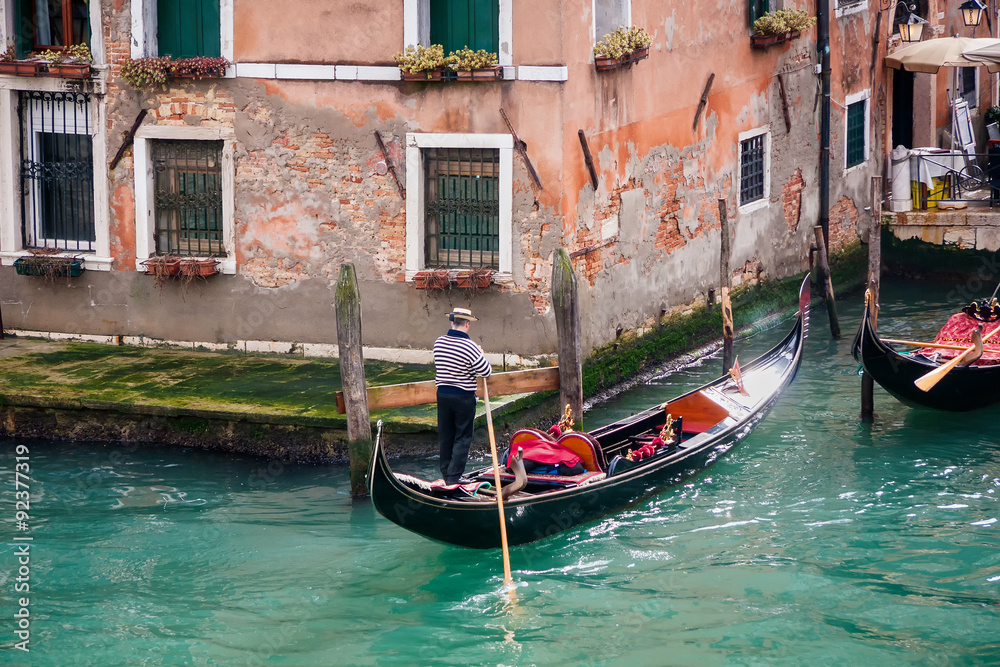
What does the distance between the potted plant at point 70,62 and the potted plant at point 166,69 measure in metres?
0.31

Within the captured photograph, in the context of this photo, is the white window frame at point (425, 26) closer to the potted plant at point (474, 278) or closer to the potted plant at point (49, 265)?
the potted plant at point (474, 278)

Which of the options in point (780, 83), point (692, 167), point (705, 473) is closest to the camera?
point (705, 473)

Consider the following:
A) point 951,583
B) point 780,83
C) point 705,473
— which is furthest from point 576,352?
point 780,83

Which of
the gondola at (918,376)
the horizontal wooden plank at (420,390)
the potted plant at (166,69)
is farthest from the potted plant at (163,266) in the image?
the gondola at (918,376)

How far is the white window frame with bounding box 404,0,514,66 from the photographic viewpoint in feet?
31.2

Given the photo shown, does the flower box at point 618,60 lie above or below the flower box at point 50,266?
above

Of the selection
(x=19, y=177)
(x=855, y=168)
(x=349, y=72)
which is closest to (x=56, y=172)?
(x=19, y=177)

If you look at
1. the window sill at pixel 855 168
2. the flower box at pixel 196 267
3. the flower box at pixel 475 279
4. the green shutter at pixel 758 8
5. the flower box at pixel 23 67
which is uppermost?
the green shutter at pixel 758 8

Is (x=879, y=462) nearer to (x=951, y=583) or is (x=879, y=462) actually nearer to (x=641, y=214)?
(x=951, y=583)

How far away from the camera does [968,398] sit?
966 centimetres

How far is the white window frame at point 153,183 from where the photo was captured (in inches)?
403

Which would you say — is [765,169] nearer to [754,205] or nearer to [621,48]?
[754,205]

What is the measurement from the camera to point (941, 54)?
13867 millimetres

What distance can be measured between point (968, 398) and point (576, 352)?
2.88m
